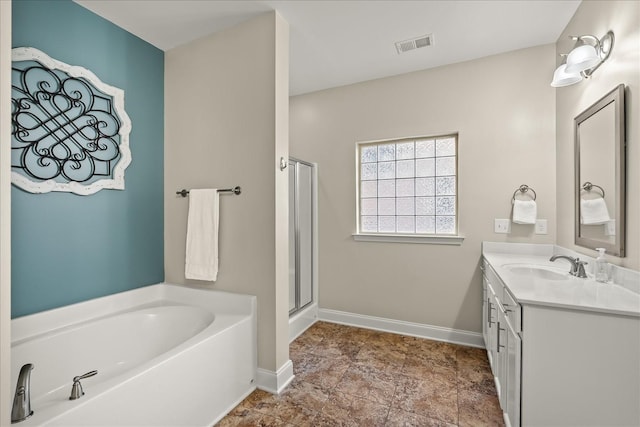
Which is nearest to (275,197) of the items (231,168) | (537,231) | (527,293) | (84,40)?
(231,168)

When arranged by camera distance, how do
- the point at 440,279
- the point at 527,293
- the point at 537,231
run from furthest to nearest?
the point at 440,279 → the point at 537,231 → the point at 527,293

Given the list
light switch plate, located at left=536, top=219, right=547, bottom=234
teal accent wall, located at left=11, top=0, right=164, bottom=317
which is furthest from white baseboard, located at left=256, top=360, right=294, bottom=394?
light switch plate, located at left=536, top=219, right=547, bottom=234

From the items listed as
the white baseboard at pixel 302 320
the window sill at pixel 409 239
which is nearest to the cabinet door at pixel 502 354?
the window sill at pixel 409 239

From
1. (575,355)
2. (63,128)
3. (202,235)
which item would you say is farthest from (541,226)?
(63,128)

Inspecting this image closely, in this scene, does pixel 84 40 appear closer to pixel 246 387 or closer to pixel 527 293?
pixel 246 387

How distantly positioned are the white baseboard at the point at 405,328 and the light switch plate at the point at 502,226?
3.13ft

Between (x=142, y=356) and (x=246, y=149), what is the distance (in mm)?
1640

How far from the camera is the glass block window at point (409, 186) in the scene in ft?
9.42

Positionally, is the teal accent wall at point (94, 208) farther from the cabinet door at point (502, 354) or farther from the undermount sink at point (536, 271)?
the undermount sink at point (536, 271)

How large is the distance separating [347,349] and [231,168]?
1860 mm

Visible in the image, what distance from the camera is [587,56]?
1.70 metres

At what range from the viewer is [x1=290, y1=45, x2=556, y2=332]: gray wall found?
2.49 metres

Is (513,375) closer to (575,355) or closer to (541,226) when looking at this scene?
(575,355)

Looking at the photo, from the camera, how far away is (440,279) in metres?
2.83
